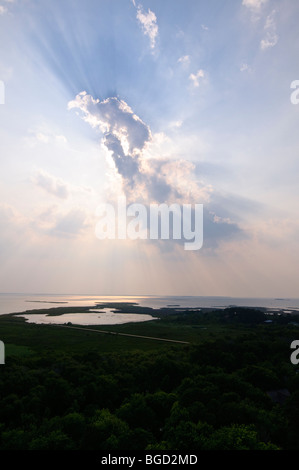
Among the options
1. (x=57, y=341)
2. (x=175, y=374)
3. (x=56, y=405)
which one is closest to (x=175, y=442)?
(x=56, y=405)

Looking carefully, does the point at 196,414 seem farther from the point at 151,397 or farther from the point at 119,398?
the point at 119,398

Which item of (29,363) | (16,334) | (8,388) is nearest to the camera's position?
(8,388)

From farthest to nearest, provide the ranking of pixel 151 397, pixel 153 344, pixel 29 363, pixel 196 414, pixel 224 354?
pixel 153 344, pixel 224 354, pixel 29 363, pixel 151 397, pixel 196 414

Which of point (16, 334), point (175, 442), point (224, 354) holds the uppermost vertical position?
point (175, 442)

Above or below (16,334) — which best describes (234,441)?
above

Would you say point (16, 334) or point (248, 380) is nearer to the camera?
point (248, 380)

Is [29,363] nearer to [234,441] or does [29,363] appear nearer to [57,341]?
[234,441]

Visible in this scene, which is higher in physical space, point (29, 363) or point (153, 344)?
point (29, 363)

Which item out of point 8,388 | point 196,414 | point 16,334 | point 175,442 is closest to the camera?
point 175,442

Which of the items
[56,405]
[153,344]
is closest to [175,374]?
[56,405]
